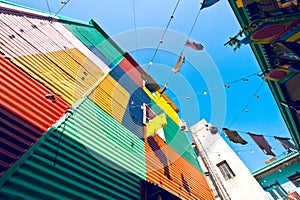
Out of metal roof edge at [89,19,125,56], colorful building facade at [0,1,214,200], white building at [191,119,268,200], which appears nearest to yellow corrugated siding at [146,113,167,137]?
colorful building facade at [0,1,214,200]

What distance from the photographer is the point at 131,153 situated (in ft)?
16.5

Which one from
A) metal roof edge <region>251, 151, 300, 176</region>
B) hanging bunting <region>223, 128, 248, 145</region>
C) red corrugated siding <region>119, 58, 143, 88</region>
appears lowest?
hanging bunting <region>223, 128, 248, 145</region>

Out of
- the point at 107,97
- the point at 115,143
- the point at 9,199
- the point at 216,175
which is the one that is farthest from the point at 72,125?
the point at 216,175

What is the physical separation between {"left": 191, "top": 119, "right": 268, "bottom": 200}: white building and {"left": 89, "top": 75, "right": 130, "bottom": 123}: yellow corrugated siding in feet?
23.5

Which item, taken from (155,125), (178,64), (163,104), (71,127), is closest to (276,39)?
(178,64)

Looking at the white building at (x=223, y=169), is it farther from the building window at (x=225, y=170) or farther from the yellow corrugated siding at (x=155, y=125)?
the yellow corrugated siding at (x=155, y=125)

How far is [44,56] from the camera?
15.7 ft

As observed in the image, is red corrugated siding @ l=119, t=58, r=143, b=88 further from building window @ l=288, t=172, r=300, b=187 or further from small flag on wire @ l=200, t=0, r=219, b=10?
building window @ l=288, t=172, r=300, b=187

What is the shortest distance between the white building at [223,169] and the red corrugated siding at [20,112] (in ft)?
35.0

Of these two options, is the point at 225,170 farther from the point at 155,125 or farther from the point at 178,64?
the point at 178,64

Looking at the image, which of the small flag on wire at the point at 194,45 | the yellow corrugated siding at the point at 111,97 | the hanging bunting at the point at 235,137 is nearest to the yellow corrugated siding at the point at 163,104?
the yellow corrugated siding at the point at 111,97

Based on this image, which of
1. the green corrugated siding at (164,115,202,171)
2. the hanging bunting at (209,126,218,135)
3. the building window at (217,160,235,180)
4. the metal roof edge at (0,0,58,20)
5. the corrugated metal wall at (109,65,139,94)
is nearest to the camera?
the metal roof edge at (0,0,58,20)

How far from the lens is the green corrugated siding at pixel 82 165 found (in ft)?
7.92

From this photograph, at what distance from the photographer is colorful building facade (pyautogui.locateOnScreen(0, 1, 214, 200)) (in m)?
2.63
